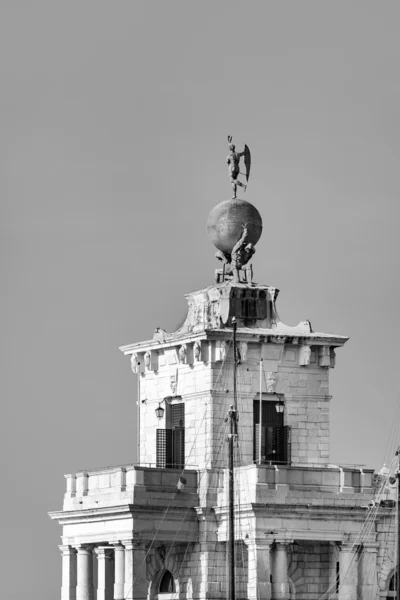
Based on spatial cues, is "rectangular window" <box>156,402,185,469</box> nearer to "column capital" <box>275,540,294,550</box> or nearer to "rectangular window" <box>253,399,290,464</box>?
"rectangular window" <box>253,399,290,464</box>

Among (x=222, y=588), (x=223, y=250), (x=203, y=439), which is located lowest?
(x=222, y=588)

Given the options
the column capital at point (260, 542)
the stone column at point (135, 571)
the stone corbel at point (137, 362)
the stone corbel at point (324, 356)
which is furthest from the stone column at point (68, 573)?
the stone corbel at point (324, 356)

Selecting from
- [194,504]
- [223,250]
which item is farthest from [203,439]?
[223,250]

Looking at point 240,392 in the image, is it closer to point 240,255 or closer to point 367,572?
point 240,255

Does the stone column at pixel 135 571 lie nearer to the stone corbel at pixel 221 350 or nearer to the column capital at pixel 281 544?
the column capital at pixel 281 544

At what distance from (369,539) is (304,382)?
22.8ft

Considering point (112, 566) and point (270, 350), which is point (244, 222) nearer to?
point (270, 350)

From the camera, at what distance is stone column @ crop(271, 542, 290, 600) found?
8531 centimetres

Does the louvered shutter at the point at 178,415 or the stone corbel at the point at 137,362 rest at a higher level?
the stone corbel at the point at 137,362

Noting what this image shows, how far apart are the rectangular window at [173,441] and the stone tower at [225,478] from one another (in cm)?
6

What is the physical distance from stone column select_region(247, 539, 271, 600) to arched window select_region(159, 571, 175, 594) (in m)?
5.29

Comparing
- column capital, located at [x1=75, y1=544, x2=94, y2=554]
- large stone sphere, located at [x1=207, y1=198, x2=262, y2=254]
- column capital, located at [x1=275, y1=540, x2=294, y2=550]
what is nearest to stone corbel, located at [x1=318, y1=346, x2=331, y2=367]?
large stone sphere, located at [x1=207, y1=198, x2=262, y2=254]

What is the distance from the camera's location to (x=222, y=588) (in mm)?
87438

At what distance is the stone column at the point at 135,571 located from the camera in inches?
3391
